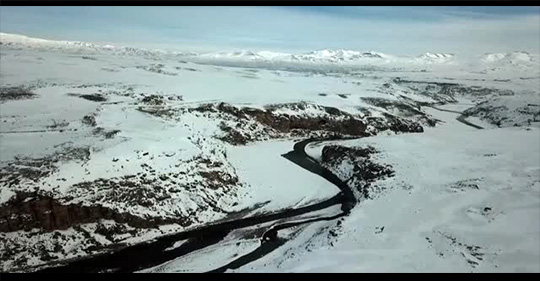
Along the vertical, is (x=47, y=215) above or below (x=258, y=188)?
above

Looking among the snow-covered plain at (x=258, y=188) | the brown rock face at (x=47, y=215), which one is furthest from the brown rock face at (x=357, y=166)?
the brown rock face at (x=47, y=215)

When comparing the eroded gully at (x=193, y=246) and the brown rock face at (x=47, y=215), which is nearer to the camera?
the eroded gully at (x=193, y=246)

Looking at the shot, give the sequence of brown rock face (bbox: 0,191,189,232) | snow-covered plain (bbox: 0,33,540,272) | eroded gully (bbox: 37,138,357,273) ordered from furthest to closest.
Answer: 1. brown rock face (bbox: 0,191,189,232)
2. eroded gully (bbox: 37,138,357,273)
3. snow-covered plain (bbox: 0,33,540,272)

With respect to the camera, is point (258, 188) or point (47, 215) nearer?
point (47, 215)

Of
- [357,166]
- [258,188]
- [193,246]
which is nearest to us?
[193,246]

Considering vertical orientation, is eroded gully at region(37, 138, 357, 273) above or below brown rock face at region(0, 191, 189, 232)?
below

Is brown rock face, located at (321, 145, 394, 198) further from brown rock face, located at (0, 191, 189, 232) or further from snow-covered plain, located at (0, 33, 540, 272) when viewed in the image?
brown rock face, located at (0, 191, 189, 232)

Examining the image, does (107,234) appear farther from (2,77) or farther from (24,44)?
(24,44)

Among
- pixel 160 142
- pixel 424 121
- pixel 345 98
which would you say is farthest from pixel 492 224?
pixel 345 98

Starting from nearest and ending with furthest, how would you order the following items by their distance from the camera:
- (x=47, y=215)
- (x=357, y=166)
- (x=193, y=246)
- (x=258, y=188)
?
(x=193, y=246) < (x=47, y=215) < (x=258, y=188) < (x=357, y=166)

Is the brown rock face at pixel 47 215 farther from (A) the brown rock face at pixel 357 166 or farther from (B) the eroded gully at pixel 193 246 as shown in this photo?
(A) the brown rock face at pixel 357 166

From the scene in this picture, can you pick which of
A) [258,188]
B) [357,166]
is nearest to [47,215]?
[258,188]

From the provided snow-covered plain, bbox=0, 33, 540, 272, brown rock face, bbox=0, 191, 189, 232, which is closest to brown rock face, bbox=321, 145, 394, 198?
snow-covered plain, bbox=0, 33, 540, 272

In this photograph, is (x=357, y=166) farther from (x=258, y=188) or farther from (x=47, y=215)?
(x=47, y=215)
